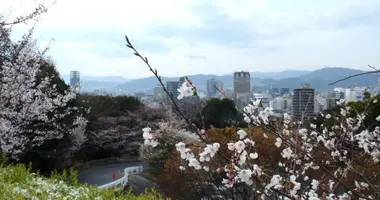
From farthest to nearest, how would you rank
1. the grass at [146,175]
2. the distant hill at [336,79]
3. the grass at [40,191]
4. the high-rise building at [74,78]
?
the high-rise building at [74,78] < the grass at [146,175] < the grass at [40,191] < the distant hill at [336,79]

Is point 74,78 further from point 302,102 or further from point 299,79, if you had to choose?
point 302,102

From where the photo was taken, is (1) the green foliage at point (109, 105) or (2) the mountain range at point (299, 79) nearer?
(2) the mountain range at point (299, 79)

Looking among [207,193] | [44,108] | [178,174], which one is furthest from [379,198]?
[44,108]

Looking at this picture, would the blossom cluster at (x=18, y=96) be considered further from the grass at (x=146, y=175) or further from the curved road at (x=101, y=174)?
the curved road at (x=101, y=174)

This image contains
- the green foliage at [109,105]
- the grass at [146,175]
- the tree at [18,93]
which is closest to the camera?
the tree at [18,93]

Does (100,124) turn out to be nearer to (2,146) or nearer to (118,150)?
(118,150)

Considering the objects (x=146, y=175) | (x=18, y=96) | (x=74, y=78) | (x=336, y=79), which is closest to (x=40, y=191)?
(x=336, y=79)

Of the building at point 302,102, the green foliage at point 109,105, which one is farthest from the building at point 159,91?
the green foliage at point 109,105
